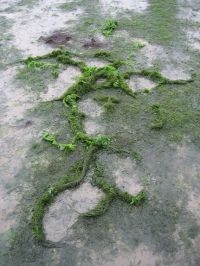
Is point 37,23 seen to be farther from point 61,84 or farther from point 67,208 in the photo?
point 67,208

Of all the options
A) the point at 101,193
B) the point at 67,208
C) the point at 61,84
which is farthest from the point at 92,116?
the point at 67,208

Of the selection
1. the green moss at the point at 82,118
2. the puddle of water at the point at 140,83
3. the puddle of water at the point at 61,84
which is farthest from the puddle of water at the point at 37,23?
the puddle of water at the point at 140,83

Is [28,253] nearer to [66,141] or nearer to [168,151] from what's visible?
[66,141]

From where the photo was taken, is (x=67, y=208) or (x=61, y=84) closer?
(x=67, y=208)

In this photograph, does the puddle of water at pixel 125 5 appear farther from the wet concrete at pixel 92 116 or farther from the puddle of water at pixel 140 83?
the wet concrete at pixel 92 116

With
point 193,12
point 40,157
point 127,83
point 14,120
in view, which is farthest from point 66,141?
point 193,12
